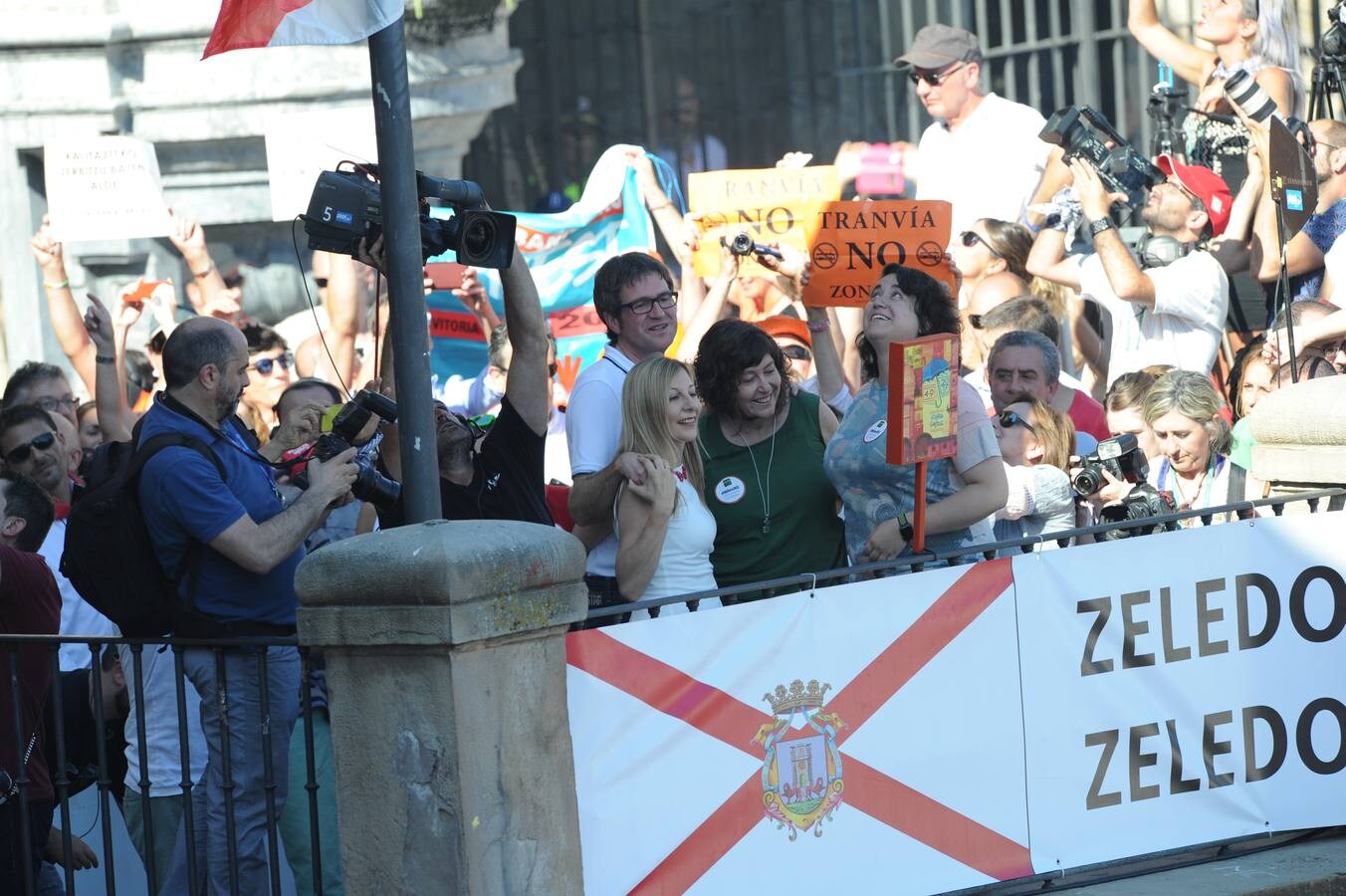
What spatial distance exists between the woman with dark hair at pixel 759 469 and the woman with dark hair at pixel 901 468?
0.11m

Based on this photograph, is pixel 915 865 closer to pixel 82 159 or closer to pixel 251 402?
pixel 251 402

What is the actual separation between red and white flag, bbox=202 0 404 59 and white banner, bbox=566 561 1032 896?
5.43ft

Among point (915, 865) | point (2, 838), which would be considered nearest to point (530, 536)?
point (915, 865)

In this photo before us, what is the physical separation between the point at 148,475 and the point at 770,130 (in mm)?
15234

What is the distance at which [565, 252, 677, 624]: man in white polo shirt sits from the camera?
20.2ft

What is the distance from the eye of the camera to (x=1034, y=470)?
21.7 feet

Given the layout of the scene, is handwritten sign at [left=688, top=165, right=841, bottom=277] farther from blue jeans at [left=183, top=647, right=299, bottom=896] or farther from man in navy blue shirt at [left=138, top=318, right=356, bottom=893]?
blue jeans at [left=183, top=647, right=299, bottom=896]

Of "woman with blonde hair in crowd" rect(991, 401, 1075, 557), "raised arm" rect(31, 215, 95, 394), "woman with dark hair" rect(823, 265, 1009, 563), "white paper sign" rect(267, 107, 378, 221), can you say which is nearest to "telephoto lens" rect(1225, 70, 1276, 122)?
"woman with blonde hair in crowd" rect(991, 401, 1075, 557)

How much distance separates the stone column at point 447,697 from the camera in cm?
498

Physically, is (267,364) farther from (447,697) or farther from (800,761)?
(447,697)

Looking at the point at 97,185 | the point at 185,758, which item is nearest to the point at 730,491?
the point at 185,758

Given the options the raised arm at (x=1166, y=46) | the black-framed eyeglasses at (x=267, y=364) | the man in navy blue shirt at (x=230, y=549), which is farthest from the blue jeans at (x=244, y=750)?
the raised arm at (x=1166, y=46)

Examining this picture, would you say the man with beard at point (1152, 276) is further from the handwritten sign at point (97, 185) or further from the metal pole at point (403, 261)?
the handwritten sign at point (97, 185)

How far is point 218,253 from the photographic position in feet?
40.1
